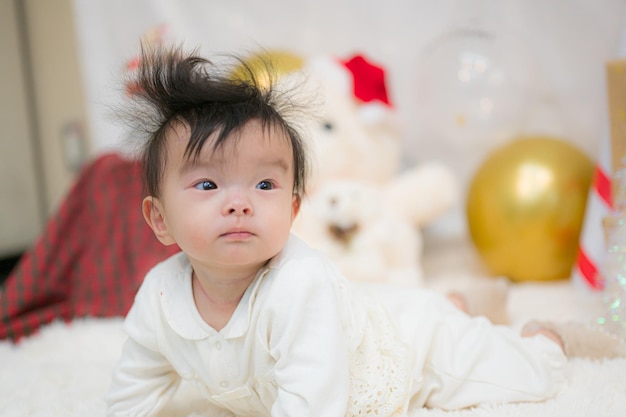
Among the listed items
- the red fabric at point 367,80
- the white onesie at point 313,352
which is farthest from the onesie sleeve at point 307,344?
the red fabric at point 367,80

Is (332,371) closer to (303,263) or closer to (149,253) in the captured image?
(303,263)

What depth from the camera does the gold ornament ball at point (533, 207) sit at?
1.52 metres

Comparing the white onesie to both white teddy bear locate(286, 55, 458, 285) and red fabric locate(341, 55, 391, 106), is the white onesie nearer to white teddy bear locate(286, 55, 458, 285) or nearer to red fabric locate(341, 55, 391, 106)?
white teddy bear locate(286, 55, 458, 285)

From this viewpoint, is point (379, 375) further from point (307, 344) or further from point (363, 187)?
point (363, 187)

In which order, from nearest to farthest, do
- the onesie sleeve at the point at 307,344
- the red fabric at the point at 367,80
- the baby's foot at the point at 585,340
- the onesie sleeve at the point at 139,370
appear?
the onesie sleeve at the point at 307,344 → the onesie sleeve at the point at 139,370 → the baby's foot at the point at 585,340 → the red fabric at the point at 367,80

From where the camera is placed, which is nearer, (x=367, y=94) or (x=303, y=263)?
(x=303, y=263)

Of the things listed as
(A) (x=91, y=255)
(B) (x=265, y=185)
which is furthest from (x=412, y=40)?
(B) (x=265, y=185)

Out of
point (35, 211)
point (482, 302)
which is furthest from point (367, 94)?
point (35, 211)

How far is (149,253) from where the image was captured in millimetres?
1591

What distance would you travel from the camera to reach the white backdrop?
1763 millimetres

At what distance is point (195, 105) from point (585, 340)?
2.44ft

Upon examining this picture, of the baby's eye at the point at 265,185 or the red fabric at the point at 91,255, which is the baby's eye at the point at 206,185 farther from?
the red fabric at the point at 91,255

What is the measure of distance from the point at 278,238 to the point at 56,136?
6.15ft

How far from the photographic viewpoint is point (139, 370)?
0.83 metres
